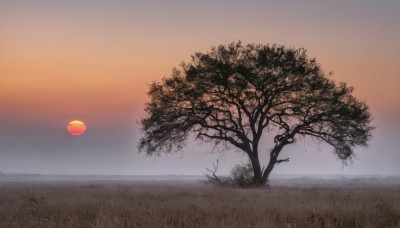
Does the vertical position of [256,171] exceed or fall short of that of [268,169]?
→ it falls short

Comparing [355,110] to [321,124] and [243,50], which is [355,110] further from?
[243,50]

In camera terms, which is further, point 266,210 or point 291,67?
point 291,67

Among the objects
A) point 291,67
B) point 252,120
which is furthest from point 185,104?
point 291,67

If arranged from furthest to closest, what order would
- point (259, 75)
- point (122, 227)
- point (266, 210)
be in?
point (259, 75) < point (266, 210) < point (122, 227)

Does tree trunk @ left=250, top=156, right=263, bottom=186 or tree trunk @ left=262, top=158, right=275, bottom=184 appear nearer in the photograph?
tree trunk @ left=250, top=156, right=263, bottom=186

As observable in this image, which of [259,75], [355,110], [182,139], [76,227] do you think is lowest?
[76,227]

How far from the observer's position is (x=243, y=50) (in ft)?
105

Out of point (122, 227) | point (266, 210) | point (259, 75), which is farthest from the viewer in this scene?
point (259, 75)

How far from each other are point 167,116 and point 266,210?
20.7 m

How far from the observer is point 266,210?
1252 centimetres

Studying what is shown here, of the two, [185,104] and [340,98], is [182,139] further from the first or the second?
[340,98]

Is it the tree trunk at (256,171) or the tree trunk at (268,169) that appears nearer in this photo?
the tree trunk at (256,171)

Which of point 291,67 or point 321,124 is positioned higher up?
point 291,67

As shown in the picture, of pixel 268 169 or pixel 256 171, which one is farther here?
pixel 268 169
